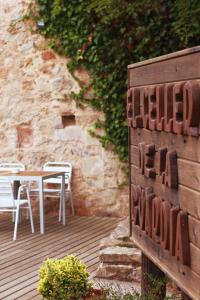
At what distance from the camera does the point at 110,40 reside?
753 cm

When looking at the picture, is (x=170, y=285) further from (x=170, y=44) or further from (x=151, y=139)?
(x=170, y=44)

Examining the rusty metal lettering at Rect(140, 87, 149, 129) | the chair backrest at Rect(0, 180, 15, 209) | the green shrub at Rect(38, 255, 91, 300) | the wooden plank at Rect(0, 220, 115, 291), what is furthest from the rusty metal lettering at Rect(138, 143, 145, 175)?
the chair backrest at Rect(0, 180, 15, 209)

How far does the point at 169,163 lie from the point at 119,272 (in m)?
2.41

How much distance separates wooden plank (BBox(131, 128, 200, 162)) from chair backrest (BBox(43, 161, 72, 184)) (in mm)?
4573

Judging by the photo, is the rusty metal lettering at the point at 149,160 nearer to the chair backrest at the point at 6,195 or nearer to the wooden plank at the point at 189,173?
the wooden plank at the point at 189,173

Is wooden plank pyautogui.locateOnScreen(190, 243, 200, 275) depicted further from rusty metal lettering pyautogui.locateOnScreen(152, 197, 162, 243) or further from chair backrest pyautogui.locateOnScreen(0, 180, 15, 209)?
chair backrest pyautogui.locateOnScreen(0, 180, 15, 209)

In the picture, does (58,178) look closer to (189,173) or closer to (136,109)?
(136,109)

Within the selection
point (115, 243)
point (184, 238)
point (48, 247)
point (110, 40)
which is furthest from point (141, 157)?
point (110, 40)

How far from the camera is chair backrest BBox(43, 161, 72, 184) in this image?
7.73 metres

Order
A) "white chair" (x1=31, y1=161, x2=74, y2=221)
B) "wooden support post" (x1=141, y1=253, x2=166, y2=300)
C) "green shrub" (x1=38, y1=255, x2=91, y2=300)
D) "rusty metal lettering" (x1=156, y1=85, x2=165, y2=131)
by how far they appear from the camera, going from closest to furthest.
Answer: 1. "rusty metal lettering" (x1=156, y1=85, x2=165, y2=131)
2. "wooden support post" (x1=141, y1=253, x2=166, y2=300)
3. "green shrub" (x1=38, y1=255, x2=91, y2=300)
4. "white chair" (x1=31, y1=161, x2=74, y2=221)

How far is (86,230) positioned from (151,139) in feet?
13.9

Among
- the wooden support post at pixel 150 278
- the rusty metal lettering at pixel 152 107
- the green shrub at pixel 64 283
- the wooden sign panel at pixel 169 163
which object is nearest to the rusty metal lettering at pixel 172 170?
the wooden sign panel at pixel 169 163

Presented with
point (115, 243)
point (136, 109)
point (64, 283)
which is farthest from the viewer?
A: point (115, 243)

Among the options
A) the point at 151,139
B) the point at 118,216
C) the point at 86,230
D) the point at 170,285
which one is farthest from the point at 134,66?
the point at 118,216
